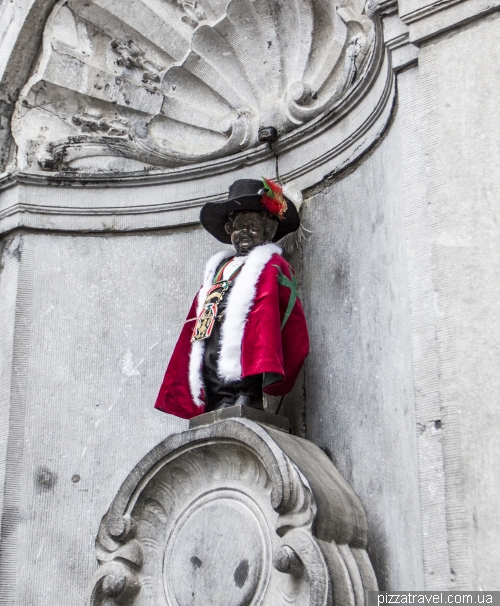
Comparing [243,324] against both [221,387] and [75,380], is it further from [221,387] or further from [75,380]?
[75,380]

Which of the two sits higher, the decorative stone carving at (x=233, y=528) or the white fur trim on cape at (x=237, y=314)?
the white fur trim on cape at (x=237, y=314)

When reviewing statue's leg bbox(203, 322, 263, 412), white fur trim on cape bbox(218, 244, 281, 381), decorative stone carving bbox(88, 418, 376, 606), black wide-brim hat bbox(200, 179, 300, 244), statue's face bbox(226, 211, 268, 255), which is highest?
black wide-brim hat bbox(200, 179, 300, 244)

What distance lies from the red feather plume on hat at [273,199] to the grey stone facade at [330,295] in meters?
0.23

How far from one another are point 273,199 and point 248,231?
153mm

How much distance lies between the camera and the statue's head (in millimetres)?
3951

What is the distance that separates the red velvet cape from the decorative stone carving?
23 centimetres

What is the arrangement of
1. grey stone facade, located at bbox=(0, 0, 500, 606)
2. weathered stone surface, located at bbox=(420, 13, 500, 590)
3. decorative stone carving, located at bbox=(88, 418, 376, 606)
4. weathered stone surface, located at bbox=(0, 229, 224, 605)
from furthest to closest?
1. weathered stone surface, located at bbox=(0, 229, 224, 605)
2. decorative stone carving, located at bbox=(88, 418, 376, 606)
3. grey stone facade, located at bbox=(0, 0, 500, 606)
4. weathered stone surface, located at bbox=(420, 13, 500, 590)

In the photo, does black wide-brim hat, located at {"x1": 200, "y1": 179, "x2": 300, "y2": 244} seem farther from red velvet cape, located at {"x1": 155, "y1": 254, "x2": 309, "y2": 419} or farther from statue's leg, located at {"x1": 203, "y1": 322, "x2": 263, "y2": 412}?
statue's leg, located at {"x1": 203, "y1": 322, "x2": 263, "y2": 412}

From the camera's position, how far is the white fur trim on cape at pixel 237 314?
364 cm

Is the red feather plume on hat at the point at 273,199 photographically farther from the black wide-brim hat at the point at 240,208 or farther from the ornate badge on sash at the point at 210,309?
the ornate badge on sash at the point at 210,309

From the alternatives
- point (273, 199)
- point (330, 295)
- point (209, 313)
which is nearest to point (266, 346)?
point (209, 313)

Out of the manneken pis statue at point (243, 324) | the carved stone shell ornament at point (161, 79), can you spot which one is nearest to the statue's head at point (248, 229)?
the manneken pis statue at point (243, 324)

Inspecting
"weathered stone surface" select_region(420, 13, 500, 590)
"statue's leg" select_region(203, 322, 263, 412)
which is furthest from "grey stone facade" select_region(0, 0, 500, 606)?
"statue's leg" select_region(203, 322, 263, 412)

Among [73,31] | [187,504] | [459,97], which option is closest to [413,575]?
[187,504]
